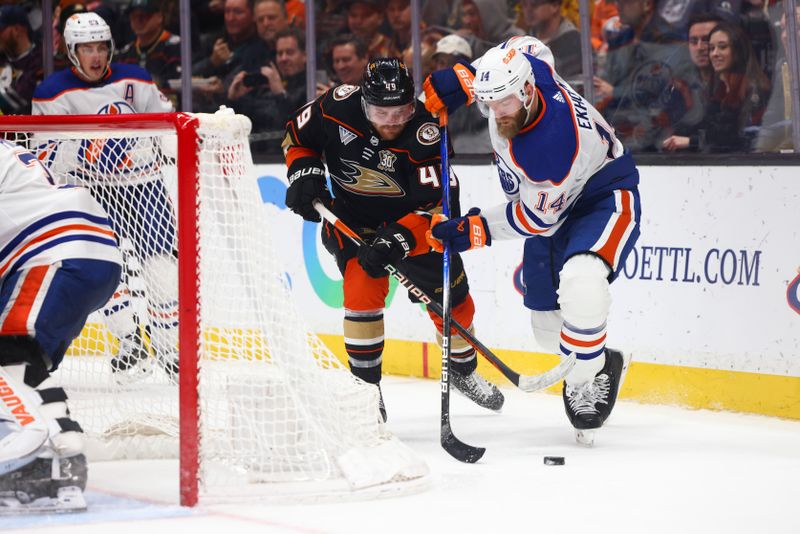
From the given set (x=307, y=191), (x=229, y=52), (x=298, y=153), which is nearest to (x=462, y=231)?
(x=307, y=191)

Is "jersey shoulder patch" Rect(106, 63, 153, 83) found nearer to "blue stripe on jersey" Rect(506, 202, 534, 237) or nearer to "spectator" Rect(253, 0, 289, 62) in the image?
"spectator" Rect(253, 0, 289, 62)

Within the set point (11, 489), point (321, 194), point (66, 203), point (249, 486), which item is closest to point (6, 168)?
point (66, 203)

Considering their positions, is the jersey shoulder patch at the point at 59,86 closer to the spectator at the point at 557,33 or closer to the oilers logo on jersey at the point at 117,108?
the oilers logo on jersey at the point at 117,108

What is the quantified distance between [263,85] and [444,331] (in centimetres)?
227

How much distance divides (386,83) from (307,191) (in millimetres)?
436

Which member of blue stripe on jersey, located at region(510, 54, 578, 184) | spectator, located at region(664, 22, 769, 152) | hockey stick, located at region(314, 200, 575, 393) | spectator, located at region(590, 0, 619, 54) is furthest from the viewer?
spectator, located at region(590, 0, 619, 54)

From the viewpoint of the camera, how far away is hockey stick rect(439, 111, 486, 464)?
334 centimetres

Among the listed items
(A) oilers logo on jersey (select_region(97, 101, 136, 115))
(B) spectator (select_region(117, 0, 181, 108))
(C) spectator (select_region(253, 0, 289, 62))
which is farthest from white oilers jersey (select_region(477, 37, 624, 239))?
(B) spectator (select_region(117, 0, 181, 108))

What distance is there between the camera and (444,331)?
11.6 ft

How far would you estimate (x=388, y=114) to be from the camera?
3529 millimetres

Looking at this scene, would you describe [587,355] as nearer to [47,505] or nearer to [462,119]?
[47,505]

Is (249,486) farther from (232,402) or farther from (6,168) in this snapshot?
(6,168)

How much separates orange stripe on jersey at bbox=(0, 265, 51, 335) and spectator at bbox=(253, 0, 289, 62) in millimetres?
2762

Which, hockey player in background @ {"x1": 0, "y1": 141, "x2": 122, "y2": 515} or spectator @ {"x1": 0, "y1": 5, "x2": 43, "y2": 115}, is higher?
spectator @ {"x1": 0, "y1": 5, "x2": 43, "y2": 115}
